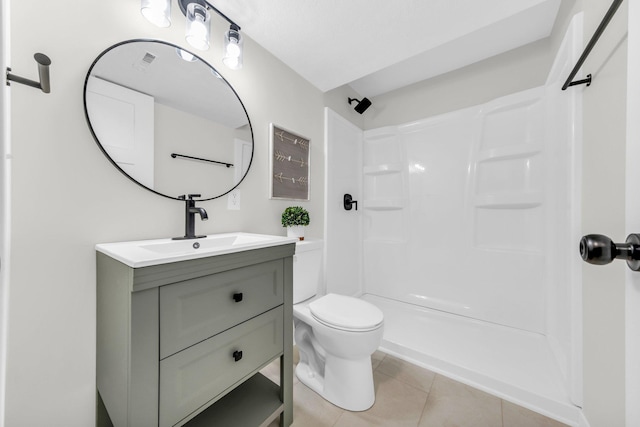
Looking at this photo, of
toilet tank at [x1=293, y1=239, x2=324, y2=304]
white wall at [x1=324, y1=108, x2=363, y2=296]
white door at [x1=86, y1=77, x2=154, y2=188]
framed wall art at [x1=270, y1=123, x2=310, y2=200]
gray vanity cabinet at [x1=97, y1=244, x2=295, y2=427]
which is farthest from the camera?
white wall at [x1=324, y1=108, x2=363, y2=296]

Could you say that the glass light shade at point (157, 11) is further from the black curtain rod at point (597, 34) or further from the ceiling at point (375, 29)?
the black curtain rod at point (597, 34)

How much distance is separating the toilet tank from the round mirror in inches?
22.1

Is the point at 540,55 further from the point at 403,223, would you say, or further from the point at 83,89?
the point at 83,89

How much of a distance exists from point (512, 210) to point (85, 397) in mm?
2744

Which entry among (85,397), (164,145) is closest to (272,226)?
(164,145)

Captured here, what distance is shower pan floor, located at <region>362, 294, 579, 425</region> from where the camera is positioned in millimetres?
1323

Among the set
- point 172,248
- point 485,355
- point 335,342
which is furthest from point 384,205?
point 172,248

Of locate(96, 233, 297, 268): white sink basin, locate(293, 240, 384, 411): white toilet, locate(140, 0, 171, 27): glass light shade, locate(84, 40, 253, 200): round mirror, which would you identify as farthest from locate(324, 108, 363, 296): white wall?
locate(140, 0, 171, 27): glass light shade

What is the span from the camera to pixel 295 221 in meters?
1.72

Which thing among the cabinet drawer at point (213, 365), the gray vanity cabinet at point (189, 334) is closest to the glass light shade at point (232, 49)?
the gray vanity cabinet at point (189, 334)

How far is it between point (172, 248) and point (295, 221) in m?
0.78

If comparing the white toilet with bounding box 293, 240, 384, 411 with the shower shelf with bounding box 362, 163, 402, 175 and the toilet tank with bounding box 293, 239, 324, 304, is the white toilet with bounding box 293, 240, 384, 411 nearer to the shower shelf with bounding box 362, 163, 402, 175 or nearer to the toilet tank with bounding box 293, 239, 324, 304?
the toilet tank with bounding box 293, 239, 324, 304

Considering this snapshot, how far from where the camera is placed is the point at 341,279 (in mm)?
2371

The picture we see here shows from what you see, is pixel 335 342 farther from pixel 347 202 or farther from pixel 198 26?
pixel 198 26
